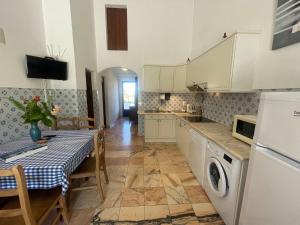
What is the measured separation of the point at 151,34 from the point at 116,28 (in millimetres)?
988

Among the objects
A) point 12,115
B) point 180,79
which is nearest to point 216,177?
point 12,115

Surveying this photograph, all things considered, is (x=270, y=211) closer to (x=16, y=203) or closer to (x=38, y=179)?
(x=38, y=179)

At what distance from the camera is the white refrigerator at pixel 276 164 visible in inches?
29.9

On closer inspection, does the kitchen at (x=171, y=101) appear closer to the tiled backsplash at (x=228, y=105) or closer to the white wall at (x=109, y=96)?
the tiled backsplash at (x=228, y=105)

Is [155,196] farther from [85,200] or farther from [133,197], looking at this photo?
[85,200]

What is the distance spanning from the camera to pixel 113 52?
4.32 m

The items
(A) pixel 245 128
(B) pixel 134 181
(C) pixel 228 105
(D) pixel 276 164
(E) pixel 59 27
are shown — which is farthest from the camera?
(E) pixel 59 27

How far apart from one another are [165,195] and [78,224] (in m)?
1.08

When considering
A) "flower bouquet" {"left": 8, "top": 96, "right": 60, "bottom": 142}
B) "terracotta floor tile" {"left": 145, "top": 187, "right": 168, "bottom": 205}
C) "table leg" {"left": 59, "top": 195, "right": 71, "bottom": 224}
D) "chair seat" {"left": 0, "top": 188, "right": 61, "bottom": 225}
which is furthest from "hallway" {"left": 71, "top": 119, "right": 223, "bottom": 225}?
"flower bouquet" {"left": 8, "top": 96, "right": 60, "bottom": 142}

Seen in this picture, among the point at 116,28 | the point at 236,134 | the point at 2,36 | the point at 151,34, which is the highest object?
the point at 116,28

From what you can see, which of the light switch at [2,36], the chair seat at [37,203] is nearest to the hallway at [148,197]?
the chair seat at [37,203]

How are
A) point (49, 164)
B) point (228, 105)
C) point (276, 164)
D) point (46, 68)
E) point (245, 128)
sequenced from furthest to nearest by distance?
point (46, 68) → point (228, 105) → point (245, 128) → point (49, 164) → point (276, 164)

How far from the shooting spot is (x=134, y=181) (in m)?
2.40

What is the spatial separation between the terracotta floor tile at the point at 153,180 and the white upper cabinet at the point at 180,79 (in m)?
2.40
